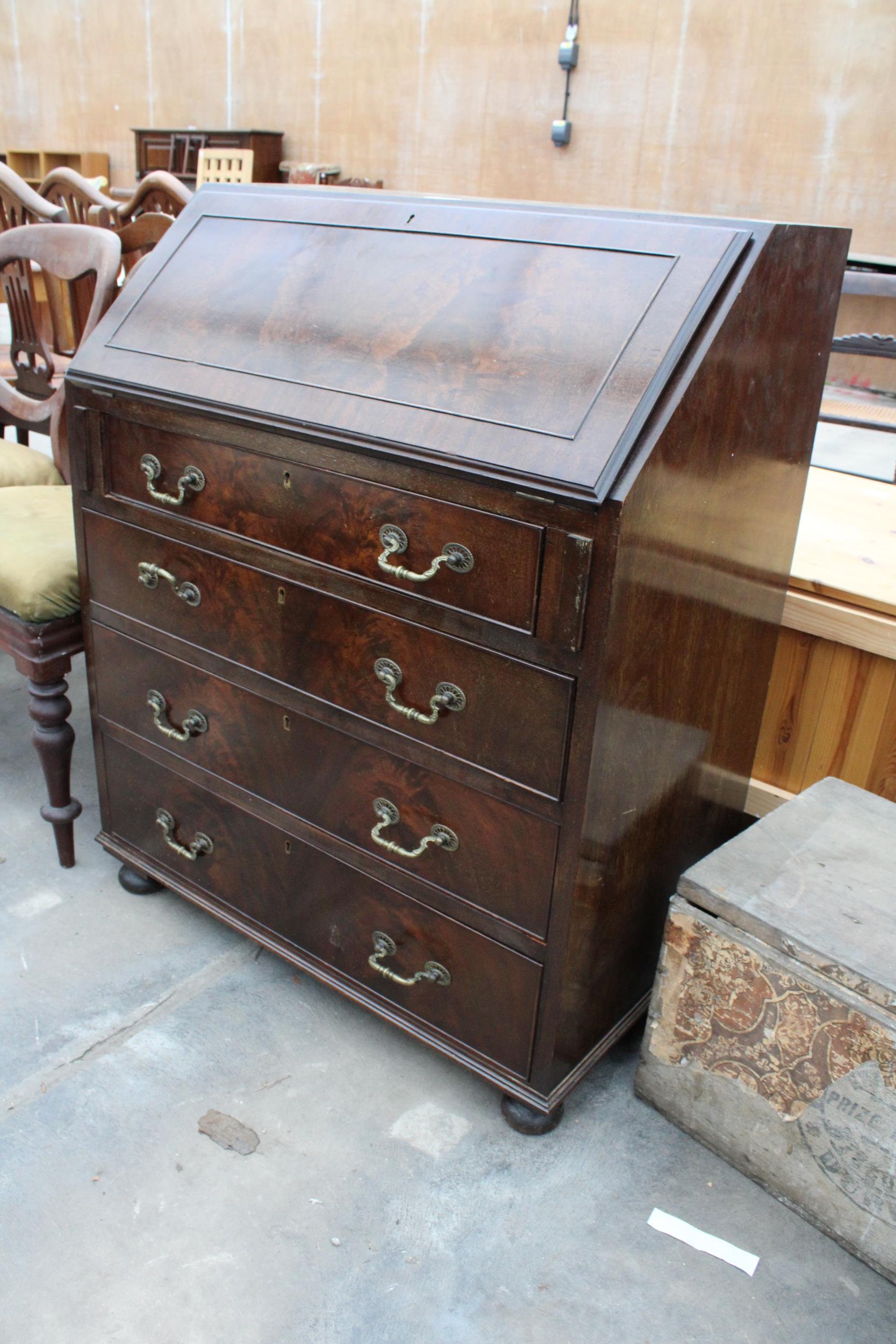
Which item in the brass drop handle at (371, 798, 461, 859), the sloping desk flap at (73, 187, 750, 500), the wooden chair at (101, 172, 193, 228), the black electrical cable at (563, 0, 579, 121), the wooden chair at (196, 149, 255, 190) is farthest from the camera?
the wooden chair at (196, 149, 255, 190)

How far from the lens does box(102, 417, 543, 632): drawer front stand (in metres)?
1.17

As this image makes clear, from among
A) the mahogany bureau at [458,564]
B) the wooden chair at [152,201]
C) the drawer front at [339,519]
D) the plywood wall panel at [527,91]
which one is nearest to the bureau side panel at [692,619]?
the mahogany bureau at [458,564]

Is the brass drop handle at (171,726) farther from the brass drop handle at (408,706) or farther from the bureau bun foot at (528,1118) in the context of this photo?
the bureau bun foot at (528,1118)

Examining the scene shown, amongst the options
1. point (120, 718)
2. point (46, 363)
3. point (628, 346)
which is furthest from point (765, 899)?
point (46, 363)

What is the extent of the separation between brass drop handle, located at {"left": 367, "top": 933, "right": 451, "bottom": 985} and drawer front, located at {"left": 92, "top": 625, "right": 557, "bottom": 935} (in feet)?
0.45

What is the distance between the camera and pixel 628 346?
3.68 feet

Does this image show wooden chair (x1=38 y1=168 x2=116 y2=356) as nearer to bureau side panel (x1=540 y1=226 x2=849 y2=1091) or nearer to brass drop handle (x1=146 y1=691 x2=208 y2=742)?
brass drop handle (x1=146 y1=691 x2=208 y2=742)

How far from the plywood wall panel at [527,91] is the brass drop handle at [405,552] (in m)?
6.53

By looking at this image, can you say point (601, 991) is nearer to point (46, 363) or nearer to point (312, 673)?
point (312, 673)

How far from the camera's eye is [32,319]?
277cm

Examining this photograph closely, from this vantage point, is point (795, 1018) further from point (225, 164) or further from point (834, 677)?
point (225, 164)

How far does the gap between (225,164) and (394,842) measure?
28.4 feet

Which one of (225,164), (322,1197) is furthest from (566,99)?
(322,1197)

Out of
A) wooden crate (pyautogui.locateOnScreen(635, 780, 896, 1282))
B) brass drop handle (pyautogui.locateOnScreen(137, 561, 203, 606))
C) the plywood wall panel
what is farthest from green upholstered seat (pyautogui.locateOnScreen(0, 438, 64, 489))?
the plywood wall panel
